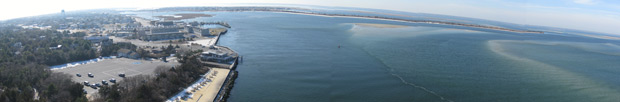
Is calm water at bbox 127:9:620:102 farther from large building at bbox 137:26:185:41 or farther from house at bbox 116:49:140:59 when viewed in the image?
large building at bbox 137:26:185:41

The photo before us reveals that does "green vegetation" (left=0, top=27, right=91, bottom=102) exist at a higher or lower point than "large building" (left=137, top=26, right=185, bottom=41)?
lower

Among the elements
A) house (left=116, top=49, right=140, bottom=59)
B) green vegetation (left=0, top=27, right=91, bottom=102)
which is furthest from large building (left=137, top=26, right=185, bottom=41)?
house (left=116, top=49, right=140, bottom=59)

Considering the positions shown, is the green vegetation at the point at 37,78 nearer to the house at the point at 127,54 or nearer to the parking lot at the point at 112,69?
the parking lot at the point at 112,69

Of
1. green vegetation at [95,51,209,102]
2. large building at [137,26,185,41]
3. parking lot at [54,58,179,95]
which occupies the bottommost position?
parking lot at [54,58,179,95]

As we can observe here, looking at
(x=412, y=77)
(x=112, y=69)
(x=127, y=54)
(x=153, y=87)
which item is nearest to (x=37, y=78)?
(x=112, y=69)

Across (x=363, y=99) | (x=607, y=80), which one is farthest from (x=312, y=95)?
(x=607, y=80)

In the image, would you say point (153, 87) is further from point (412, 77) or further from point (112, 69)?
point (412, 77)
